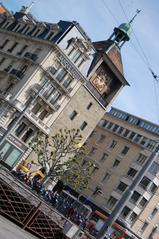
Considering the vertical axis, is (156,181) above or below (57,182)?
Result: above

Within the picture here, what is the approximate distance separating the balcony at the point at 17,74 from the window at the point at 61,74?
4158 millimetres

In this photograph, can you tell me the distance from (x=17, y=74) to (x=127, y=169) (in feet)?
66.9

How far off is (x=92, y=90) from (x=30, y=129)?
37.4 feet

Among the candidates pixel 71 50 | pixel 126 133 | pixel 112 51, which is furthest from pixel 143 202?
pixel 71 50

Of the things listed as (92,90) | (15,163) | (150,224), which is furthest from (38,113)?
(150,224)

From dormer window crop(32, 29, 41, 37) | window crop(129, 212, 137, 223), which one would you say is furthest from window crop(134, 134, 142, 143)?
dormer window crop(32, 29, 41, 37)

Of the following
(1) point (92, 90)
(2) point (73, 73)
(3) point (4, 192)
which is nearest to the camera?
(3) point (4, 192)

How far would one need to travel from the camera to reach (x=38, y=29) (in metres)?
57.5

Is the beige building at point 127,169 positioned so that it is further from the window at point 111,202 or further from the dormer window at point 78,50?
the dormer window at point 78,50

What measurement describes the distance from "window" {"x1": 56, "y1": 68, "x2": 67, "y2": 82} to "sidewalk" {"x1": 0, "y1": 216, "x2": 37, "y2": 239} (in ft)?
122

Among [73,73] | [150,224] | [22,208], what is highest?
[73,73]

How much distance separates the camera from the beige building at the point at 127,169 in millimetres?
60406

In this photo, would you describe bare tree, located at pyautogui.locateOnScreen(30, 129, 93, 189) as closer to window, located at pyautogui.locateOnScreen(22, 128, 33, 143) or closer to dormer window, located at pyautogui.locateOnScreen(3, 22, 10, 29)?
window, located at pyautogui.locateOnScreen(22, 128, 33, 143)

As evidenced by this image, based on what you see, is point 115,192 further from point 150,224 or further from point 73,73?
point 73,73
